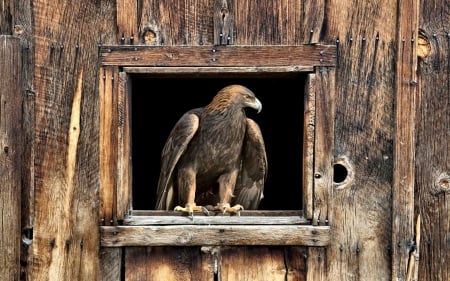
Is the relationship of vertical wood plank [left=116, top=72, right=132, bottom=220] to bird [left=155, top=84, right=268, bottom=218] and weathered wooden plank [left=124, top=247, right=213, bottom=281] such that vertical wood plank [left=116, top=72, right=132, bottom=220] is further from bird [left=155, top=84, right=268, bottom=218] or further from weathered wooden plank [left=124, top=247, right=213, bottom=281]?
bird [left=155, top=84, right=268, bottom=218]

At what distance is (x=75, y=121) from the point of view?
326 centimetres

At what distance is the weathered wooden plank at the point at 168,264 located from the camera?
323 centimetres

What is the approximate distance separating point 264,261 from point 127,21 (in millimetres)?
1314

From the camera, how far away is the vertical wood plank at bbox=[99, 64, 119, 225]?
321cm

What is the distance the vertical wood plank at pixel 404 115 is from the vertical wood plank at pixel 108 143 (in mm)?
1331

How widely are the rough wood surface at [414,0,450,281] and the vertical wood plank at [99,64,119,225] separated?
1.46 meters

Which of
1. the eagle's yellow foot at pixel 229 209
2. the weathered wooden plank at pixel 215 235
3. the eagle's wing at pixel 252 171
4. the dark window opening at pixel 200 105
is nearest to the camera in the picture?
the weathered wooden plank at pixel 215 235

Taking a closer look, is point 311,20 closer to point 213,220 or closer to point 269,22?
point 269,22

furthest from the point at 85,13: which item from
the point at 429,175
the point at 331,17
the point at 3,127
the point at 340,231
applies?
the point at 429,175

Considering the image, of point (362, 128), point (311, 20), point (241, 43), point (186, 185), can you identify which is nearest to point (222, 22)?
point (241, 43)

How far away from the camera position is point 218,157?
369cm

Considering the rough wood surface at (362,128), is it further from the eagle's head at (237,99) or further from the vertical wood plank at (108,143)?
the vertical wood plank at (108,143)

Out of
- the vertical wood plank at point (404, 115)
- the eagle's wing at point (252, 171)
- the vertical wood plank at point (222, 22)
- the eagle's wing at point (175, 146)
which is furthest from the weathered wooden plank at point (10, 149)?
the vertical wood plank at point (404, 115)

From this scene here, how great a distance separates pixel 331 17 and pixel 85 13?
1177 mm
